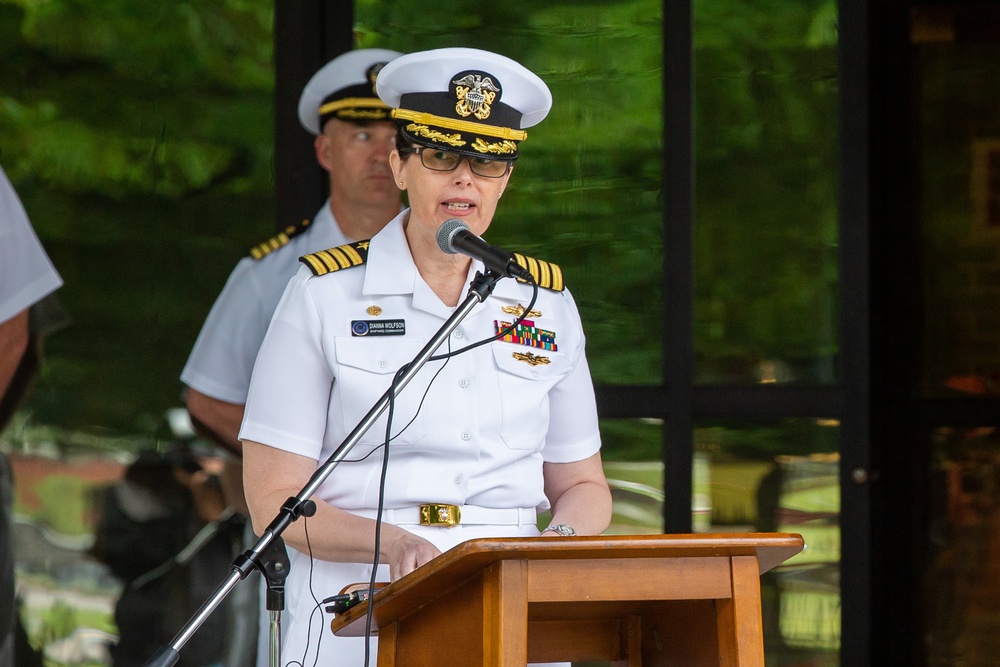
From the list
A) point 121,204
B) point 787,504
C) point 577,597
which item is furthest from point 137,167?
point 577,597

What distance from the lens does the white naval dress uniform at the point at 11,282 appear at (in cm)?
355

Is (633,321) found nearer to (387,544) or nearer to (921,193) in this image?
(921,193)

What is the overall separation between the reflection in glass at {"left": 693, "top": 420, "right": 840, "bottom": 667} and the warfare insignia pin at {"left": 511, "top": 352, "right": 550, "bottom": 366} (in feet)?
4.58

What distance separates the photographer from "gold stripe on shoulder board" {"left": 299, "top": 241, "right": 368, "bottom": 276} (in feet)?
7.29

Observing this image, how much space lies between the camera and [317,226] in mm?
3205

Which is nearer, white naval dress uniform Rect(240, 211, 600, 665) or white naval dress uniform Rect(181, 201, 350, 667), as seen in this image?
white naval dress uniform Rect(240, 211, 600, 665)

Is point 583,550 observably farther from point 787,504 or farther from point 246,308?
point 787,504

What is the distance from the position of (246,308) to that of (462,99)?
127 centimetres

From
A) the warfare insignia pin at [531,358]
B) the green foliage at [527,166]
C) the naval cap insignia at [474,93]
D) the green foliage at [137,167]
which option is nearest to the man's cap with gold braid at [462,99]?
the naval cap insignia at [474,93]

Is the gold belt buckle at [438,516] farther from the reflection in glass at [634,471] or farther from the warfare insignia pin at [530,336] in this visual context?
the reflection in glass at [634,471]

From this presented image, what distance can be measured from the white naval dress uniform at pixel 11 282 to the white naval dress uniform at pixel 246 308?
0.59m

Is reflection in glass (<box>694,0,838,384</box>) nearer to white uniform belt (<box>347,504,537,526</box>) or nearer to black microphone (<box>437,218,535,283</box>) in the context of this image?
white uniform belt (<box>347,504,537,526</box>)

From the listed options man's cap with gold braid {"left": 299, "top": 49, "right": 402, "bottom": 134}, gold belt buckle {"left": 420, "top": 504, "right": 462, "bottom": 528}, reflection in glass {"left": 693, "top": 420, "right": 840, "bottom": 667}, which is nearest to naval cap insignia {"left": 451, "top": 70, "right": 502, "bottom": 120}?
gold belt buckle {"left": 420, "top": 504, "right": 462, "bottom": 528}

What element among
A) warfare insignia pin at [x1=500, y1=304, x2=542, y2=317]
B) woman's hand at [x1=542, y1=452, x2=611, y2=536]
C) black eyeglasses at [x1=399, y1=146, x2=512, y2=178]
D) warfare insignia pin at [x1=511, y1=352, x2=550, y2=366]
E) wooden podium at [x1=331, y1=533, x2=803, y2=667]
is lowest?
wooden podium at [x1=331, y1=533, x2=803, y2=667]
